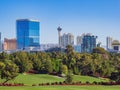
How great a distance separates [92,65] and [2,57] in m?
16.4

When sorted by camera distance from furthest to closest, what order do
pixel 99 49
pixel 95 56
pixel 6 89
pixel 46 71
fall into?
pixel 99 49 < pixel 95 56 < pixel 46 71 < pixel 6 89

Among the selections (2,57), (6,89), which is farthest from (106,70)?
(6,89)

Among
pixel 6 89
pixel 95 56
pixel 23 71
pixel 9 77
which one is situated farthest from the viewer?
pixel 95 56

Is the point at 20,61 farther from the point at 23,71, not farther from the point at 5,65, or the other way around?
the point at 5,65

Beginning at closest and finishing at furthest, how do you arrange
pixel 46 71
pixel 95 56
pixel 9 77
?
pixel 9 77
pixel 46 71
pixel 95 56

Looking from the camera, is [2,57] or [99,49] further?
[99,49]

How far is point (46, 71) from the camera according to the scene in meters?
65.1

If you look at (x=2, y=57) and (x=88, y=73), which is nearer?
(x=2, y=57)

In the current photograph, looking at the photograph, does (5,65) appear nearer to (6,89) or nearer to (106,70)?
(6,89)

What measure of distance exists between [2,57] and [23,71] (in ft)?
16.2

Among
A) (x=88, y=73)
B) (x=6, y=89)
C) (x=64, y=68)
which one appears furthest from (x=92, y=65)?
(x=6, y=89)

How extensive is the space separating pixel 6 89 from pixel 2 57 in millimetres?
34509

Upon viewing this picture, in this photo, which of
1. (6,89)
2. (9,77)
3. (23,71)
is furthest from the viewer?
(23,71)

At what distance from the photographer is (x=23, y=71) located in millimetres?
61188
